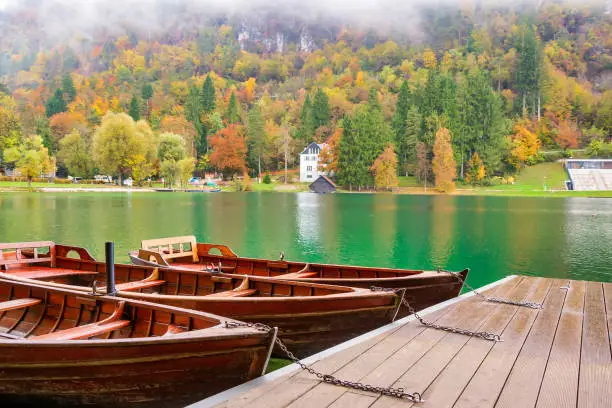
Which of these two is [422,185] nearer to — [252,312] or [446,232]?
[446,232]

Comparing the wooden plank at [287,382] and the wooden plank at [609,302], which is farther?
the wooden plank at [609,302]

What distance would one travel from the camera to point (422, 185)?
11244 cm

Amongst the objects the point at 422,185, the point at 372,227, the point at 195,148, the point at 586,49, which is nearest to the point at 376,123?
the point at 422,185

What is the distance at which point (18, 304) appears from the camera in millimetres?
8586

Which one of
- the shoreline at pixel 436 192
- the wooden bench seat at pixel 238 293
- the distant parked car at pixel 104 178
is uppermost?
the distant parked car at pixel 104 178

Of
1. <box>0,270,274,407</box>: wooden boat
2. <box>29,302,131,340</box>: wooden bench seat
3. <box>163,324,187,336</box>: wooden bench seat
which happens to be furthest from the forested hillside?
<box>0,270,274,407</box>: wooden boat

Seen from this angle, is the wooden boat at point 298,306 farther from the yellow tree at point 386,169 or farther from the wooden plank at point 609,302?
the yellow tree at point 386,169

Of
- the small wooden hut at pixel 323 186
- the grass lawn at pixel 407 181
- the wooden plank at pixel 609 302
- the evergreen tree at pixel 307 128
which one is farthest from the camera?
the evergreen tree at pixel 307 128

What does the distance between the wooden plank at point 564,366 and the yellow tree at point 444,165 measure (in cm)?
9867

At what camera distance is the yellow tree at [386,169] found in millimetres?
107812

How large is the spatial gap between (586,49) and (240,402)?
208 meters

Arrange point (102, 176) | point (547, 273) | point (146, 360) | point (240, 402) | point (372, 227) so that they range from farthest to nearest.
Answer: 1. point (102, 176)
2. point (372, 227)
3. point (547, 273)
4. point (146, 360)
5. point (240, 402)

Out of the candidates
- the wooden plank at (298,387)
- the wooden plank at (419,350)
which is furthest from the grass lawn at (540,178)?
the wooden plank at (298,387)

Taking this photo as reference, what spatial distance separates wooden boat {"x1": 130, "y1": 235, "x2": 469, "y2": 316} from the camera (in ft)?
36.2
